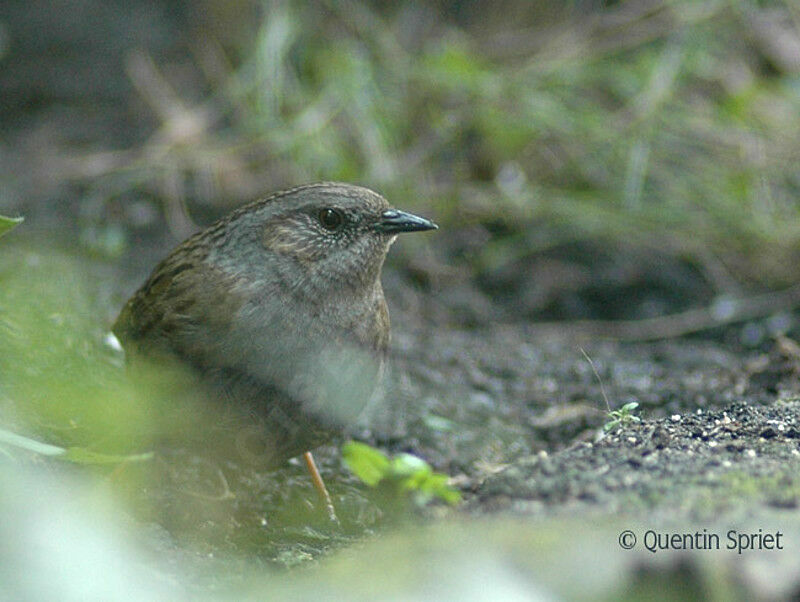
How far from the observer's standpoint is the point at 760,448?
261 cm

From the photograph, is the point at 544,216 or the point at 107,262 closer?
the point at 107,262

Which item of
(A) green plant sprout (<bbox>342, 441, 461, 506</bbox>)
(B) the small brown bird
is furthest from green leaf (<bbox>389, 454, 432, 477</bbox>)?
(B) the small brown bird

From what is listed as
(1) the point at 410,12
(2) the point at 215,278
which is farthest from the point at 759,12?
(2) the point at 215,278

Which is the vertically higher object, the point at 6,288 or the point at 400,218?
the point at 400,218

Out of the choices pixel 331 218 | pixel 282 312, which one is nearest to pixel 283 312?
pixel 282 312

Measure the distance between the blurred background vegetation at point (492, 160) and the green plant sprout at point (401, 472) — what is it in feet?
7.12

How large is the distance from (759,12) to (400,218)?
383 cm

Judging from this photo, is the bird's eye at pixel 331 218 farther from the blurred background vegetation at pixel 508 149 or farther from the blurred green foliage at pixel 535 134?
the blurred green foliage at pixel 535 134

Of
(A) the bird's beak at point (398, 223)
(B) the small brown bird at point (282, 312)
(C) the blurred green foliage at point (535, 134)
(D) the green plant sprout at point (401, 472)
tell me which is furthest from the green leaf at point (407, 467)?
(C) the blurred green foliage at point (535, 134)

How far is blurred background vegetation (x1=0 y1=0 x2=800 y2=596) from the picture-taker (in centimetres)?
560

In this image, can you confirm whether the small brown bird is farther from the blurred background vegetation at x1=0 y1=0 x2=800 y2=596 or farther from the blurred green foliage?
the blurred green foliage

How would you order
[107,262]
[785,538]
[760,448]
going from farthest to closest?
[107,262] < [760,448] < [785,538]

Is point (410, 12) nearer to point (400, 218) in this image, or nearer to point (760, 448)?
point (400, 218)

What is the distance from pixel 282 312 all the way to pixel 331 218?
1.56 ft
